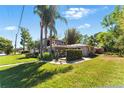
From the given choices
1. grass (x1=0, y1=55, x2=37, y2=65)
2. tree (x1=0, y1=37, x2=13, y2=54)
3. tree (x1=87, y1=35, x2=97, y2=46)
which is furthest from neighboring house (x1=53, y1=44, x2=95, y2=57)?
tree (x1=0, y1=37, x2=13, y2=54)

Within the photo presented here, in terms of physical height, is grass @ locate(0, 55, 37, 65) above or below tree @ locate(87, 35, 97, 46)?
below

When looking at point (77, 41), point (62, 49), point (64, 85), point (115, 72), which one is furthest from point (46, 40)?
point (64, 85)

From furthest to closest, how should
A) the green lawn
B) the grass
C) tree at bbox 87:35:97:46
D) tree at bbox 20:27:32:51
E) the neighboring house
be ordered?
the neighboring house → the grass → tree at bbox 87:35:97:46 → tree at bbox 20:27:32:51 → the green lawn

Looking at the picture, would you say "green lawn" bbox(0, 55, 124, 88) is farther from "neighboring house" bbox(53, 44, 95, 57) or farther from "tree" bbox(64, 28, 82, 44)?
"tree" bbox(64, 28, 82, 44)

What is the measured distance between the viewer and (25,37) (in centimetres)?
563

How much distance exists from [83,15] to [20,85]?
6.72 feet

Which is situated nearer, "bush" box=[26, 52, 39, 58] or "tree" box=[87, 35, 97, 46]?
"tree" box=[87, 35, 97, 46]

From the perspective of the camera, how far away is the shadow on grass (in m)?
4.60

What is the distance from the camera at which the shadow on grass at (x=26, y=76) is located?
15.1 feet

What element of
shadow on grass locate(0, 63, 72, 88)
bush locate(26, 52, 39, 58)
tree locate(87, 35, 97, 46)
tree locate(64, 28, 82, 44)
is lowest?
shadow on grass locate(0, 63, 72, 88)

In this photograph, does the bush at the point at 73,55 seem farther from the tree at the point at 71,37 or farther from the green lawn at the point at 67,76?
the green lawn at the point at 67,76
